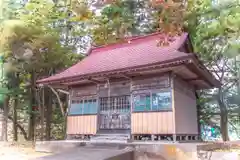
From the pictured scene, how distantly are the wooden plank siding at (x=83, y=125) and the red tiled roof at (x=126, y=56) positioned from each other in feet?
6.63

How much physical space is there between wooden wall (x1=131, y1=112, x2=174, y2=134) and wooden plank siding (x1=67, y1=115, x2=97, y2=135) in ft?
6.78

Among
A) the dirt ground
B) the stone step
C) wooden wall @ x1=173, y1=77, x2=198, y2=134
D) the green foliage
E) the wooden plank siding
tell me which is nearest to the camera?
the dirt ground

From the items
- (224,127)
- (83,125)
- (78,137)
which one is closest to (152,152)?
(83,125)

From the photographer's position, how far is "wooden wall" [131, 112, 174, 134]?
9.58 m

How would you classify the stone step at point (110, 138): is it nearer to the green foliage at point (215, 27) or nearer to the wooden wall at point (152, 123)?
the wooden wall at point (152, 123)

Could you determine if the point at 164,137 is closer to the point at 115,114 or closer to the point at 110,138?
the point at 110,138

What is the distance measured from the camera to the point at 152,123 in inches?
391

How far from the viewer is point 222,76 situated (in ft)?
54.3

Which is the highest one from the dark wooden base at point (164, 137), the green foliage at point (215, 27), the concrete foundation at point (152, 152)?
the green foliage at point (215, 27)

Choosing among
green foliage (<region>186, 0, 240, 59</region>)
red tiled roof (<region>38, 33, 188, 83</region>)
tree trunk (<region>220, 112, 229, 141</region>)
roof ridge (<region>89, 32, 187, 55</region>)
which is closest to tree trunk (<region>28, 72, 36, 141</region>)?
roof ridge (<region>89, 32, 187, 55</region>)

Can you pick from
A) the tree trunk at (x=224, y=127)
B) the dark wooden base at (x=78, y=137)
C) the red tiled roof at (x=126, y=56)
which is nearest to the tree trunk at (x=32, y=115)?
the red tiled roof at (x=126, y=56)

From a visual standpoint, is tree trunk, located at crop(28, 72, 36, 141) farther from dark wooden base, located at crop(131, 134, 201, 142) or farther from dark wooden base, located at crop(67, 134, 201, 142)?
dark wooden base, located at crop(131, 134, 201, 142)

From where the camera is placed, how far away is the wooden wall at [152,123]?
377 inches

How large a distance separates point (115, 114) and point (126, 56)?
2.66 metres
